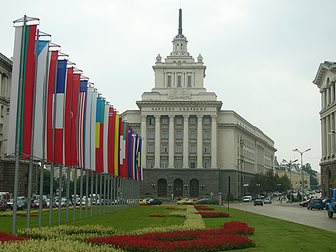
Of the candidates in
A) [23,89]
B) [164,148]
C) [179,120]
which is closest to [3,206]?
[23,89]

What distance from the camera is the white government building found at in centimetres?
12988

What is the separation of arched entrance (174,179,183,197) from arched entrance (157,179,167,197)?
8.02ft

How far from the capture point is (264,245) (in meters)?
21.9

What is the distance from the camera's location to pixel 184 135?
131750 millimetres

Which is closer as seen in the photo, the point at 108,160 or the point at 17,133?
the point at 17,133

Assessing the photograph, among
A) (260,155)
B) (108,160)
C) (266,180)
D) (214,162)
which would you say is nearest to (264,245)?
(108,160)

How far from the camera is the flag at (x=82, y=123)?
125 feet

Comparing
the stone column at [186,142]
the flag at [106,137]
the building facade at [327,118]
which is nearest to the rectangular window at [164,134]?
the stone column at [186,142]

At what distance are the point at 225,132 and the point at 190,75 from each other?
17026 mm

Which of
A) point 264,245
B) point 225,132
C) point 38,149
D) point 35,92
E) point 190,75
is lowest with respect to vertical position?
point 264,245

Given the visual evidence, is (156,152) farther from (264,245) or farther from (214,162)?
(264,245)

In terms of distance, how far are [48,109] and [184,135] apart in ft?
336

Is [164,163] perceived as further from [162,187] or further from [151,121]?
[151,121]

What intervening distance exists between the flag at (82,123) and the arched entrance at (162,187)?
300ft
